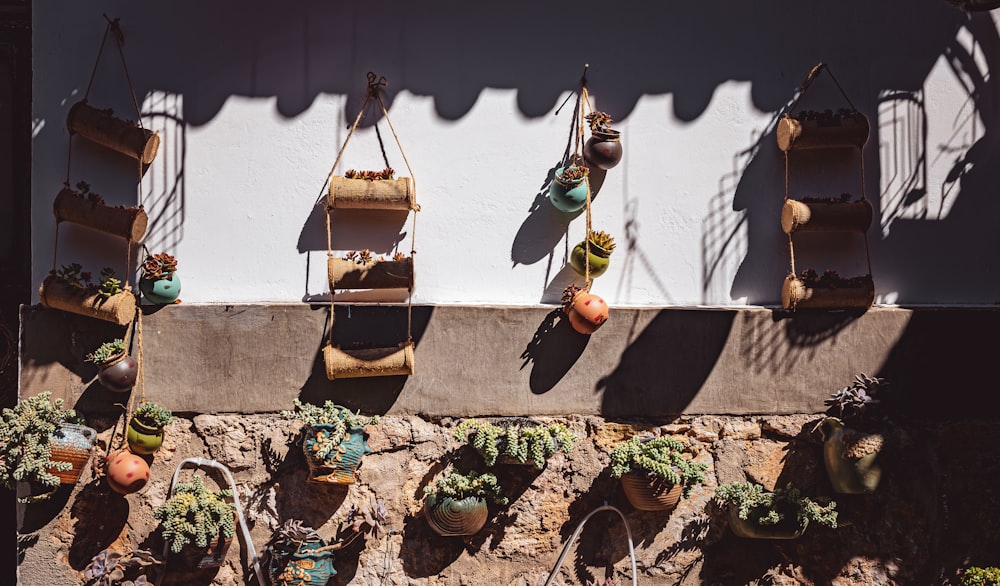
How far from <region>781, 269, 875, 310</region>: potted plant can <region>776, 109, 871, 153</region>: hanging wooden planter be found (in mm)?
644

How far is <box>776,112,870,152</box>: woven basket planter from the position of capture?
168 inches

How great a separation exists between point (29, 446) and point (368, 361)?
1562 millimetres

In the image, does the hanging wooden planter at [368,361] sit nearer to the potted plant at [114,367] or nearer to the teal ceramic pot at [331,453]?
the teal ceramic pot at [331,453]

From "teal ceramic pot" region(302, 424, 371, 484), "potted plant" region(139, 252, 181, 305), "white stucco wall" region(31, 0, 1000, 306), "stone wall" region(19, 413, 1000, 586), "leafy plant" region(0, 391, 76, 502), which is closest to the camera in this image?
"leafy plant" region(0, 391, 76, 502)

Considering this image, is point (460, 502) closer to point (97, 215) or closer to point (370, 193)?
point (370, 193)

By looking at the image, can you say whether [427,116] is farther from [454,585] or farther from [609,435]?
[454,585]

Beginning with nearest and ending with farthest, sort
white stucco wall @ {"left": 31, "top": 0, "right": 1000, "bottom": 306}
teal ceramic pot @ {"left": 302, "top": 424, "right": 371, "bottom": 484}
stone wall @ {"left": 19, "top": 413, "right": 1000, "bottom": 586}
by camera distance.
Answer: teal ceramic pot @ {"left": 302, "top": 424, "right": 371, "bottom": 484}
stone wall @ {"left": 19, "top": 413, "right": 1000, "bottom": 586}
white stucco wall @ {"left": 31, "top": 0, "right": 1000, "bottom": 306}

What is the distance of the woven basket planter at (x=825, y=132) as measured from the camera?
4270 millimetres

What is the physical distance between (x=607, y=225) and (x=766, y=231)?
84 centimetres

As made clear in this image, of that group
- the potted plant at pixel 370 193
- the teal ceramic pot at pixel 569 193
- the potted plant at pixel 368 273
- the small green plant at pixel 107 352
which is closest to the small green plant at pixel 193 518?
the small green plant at pixel 107 352

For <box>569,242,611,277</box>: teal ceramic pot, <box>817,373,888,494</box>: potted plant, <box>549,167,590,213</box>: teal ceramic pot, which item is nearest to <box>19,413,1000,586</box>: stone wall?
<box>817,373,888,494</box>: potted plant

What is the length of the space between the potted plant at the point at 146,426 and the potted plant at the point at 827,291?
3.14m

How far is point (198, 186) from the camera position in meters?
4.27

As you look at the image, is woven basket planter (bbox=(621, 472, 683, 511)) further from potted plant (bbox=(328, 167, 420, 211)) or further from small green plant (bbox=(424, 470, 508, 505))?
potted plant (bbox=(328, 167, 420, 211))
